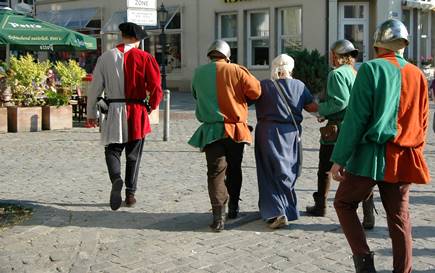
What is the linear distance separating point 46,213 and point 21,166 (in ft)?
10.5

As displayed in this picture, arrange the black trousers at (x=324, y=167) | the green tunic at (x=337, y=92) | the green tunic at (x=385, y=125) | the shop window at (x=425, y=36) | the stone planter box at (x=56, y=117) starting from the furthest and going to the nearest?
the shop window at (x=425, y=36) < the stone planter box at (x=56, y=117) < the black trousers at (x=324, y=167) < the green tunic at (x=337, y=92) < the green tunic at (x=385, y=125)

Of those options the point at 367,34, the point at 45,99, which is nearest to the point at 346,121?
the point at 45,99

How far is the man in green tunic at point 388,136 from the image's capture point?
12.9 feet

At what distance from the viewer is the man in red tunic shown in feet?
21.5

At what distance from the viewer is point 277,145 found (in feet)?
19.1

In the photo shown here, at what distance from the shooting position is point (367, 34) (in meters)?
24.0

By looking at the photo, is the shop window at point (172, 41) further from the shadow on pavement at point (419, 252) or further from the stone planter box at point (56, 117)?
the shadow on pavement at point (419, 252)

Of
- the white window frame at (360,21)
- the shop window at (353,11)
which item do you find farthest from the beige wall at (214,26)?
the shop window at (353,11)

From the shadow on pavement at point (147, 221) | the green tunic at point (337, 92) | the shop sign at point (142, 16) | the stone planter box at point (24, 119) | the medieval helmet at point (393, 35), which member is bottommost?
the shadow on pavement at point (147, 221)

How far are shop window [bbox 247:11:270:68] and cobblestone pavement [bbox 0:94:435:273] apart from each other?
1674 cm

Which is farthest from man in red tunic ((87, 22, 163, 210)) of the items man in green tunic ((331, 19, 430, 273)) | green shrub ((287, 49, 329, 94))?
green shrub ((287, 49, 329, 94))

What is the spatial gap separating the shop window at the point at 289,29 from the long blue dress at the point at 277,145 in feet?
62.6

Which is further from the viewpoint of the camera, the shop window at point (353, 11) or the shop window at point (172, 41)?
the shop window at point (172, 41)

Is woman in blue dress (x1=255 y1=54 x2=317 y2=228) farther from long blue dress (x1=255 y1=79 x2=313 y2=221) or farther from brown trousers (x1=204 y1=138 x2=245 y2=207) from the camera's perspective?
brown trousers (x1=204 y1=138 x2=245 y2=207)
